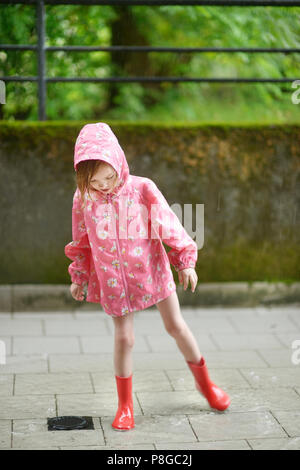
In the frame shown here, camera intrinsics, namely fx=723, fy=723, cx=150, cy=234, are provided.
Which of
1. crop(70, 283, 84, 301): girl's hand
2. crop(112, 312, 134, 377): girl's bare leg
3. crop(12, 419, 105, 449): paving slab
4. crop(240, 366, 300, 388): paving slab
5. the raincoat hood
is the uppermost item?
the raincoat hood

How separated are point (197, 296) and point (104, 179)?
2.56 metres

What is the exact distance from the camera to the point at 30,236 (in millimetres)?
5695

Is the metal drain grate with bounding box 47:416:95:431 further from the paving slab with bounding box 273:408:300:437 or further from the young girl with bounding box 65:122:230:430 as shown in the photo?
the paving slab with bounding box 273:408:300:437

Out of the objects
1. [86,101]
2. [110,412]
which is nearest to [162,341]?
[110,412]

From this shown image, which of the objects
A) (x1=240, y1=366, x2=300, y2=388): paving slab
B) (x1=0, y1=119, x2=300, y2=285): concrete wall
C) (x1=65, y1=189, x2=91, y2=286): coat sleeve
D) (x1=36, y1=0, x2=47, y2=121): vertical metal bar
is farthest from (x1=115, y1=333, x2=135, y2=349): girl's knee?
(x1=36, y1=0, x2=47, y2=121): vertical metal bar

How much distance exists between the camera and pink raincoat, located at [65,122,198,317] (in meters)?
3.55

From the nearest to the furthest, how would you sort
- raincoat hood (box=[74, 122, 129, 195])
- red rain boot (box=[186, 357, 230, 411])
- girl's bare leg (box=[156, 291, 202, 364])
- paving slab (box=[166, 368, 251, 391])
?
1. raincoat hood (box=[74, 122, 129, 195])
2. girl's bare leg (box=[156, 291, 202, 364])
3. red rain boot (box=[186, 357, 230, 411])
4. paving slab (box=[166, 368, 251, 391])

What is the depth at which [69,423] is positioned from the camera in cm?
369

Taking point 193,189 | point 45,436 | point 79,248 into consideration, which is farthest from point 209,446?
point 193,189

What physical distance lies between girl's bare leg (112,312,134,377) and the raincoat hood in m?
0.65

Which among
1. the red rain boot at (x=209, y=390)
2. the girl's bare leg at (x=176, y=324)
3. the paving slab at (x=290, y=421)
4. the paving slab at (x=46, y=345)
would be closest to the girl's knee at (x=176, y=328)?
the girl's bare leg at (x=176, y=324)

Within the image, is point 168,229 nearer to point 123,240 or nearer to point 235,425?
point 123,240

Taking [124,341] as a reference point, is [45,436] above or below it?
below
